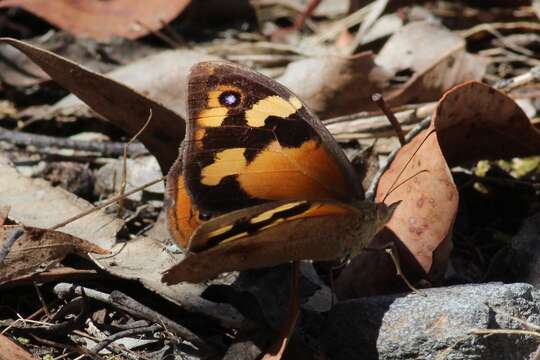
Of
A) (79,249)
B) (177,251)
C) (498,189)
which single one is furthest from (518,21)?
(79,249)

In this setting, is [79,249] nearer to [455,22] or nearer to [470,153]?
[470,153]

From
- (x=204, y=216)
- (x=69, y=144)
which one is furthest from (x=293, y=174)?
(x=69, y=144)

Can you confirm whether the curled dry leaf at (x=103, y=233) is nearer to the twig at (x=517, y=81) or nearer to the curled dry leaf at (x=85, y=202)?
the curled dry leaf at (x=85, y=202)

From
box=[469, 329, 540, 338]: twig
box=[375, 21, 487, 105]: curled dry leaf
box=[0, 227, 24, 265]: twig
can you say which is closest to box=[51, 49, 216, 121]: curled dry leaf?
box=[375, 21, 487, 105]: curled dry leaf

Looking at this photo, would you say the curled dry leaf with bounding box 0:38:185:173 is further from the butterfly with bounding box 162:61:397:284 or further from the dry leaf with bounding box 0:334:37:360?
Result: the dry leaf with bounding box 0:334:37:360

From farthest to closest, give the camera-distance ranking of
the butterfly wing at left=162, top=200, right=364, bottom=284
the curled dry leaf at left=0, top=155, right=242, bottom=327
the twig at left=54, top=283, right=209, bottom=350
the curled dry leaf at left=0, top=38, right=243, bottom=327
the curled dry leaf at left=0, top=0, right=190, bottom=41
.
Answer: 1. the curled dry leaf at left=0, top=0, right=190, bottom=41
2. the curled dry leaf at left=0, top=38, right=243, bottom=327
3. the curled dry leaf at left=0, top=155, right=242, bottom=327
4. the twig at left=54, top=283, right=209, bottom=350
5. the butterfly wing at left=162, top=200, right=364, bottom=284

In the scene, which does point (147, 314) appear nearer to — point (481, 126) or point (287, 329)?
point (287, 329)
